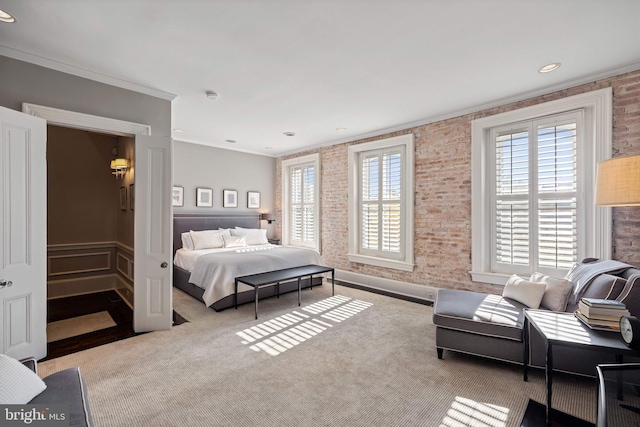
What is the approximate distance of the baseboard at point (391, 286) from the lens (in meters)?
4.66

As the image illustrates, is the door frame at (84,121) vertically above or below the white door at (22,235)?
above

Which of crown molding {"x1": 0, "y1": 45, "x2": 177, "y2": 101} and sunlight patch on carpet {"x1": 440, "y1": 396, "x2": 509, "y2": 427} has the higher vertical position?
crown molding {"x1": 0, "y1": 45, "x2": 177, "y2": 101}

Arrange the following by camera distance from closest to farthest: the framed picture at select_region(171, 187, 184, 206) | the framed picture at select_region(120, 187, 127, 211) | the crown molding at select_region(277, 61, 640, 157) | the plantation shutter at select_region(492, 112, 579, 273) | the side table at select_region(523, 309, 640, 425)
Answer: the side table at select_region(523, 309, 640, 425), the crown molding at select_region(277, 61, 640, 157), the plantation shutter at select_region(492, 112, 579, 273), the framed picture at select_region(120, 187, 127, 211), the framed picture at select_region(171, 187, 184, 206)

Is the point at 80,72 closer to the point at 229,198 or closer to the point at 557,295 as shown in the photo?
the point at 229,198

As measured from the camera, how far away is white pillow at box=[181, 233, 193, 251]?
18.0ft

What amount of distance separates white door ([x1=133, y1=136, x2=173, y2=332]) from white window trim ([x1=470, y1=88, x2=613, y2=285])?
406cm

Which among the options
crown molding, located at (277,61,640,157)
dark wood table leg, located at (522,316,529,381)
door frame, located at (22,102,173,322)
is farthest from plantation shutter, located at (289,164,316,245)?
dark wood table leg, located at (522,316,529,381)

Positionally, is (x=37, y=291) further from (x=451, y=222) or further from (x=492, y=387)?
(x=451, y=222)

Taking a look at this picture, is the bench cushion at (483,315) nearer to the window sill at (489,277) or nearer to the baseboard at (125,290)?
the window sill at (489,277)

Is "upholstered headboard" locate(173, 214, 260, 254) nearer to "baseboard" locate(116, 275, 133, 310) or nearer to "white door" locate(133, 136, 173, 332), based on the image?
"baseboard" locate(116, 275, 133, 310)

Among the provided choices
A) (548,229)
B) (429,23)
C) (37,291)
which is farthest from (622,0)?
(37,291)

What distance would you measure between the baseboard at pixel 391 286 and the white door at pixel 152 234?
131 inches

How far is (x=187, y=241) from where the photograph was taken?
5.52 m

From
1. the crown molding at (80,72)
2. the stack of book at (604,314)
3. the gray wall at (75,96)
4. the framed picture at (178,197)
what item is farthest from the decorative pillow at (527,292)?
the framed picture at (178,197)
